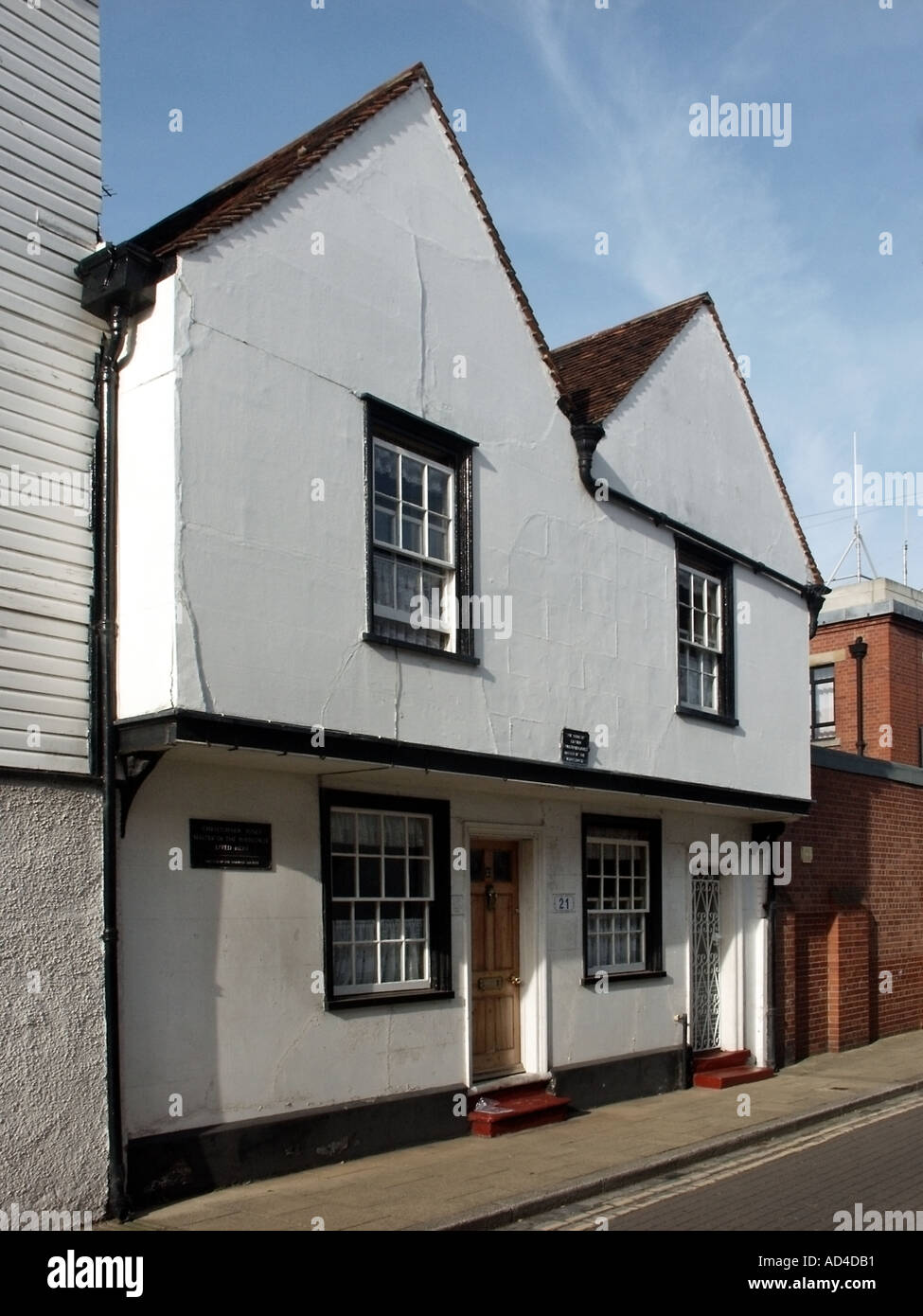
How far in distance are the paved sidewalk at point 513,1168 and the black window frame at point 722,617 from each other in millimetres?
3922

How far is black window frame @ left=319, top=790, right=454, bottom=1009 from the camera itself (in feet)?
32.5

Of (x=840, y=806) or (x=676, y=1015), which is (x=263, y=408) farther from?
(x=840, y=806)

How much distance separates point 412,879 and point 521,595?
2.57 m

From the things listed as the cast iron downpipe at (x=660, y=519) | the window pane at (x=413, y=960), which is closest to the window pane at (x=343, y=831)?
the window pane at (x=413, y=960)

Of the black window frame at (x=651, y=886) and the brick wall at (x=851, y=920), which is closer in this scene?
the black window frame at (x=651, y=886)

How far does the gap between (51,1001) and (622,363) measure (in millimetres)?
9455

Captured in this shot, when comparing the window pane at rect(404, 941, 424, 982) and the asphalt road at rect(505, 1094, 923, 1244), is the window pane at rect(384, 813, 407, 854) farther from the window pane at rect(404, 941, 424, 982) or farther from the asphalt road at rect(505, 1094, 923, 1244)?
the asphalt road at rect(505, 1094, 923, 1244)

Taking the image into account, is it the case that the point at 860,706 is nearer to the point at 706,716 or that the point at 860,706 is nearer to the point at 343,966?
the point at 706,716

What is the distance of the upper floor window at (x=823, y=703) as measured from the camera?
87.5ft

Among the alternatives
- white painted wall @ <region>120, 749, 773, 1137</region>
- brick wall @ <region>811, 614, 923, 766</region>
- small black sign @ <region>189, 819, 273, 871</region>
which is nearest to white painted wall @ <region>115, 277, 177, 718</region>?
white painted wall @ <region>120, 749, 773, 1137</region>

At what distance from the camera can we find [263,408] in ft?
30.1

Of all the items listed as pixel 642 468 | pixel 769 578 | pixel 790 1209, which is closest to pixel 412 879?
pixel 790 1209

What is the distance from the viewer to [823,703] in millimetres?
26859

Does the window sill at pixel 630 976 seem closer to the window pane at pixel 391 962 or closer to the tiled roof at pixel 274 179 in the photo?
the window pane at pixel 391 962
